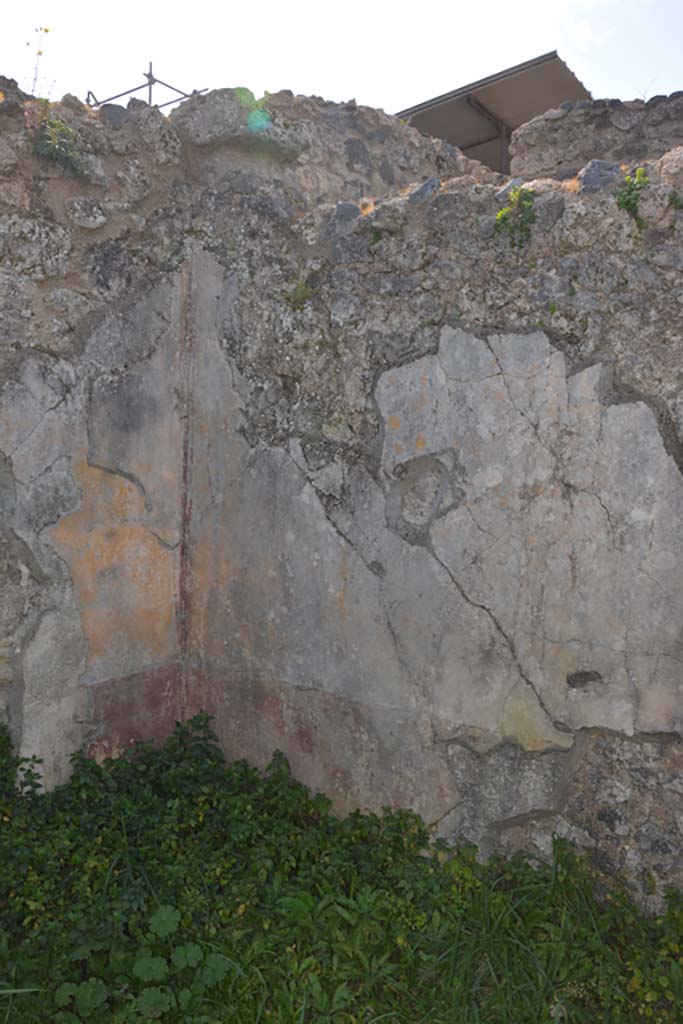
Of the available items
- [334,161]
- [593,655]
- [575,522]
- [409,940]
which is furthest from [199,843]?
[334,161]

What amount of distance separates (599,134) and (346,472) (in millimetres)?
2208

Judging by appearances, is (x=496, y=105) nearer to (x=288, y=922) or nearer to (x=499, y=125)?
(x=499, y=125)

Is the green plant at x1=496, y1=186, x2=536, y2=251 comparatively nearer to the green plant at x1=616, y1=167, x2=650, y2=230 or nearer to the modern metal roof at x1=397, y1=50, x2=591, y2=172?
the green plant at x1=616, y1=167, x2=650, y2=230

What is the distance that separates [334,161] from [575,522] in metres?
1.58

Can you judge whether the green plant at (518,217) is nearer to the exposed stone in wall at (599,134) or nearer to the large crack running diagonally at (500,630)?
the large crack running diagonally at (500,630)

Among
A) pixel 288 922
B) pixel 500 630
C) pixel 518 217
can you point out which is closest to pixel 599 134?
pixel 518 217

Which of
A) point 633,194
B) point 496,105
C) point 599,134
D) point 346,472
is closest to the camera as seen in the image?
point 633,194

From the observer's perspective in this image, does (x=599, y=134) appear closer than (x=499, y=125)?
Yes

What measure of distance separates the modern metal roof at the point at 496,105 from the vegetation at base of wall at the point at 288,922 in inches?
181

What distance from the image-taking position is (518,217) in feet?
6.83

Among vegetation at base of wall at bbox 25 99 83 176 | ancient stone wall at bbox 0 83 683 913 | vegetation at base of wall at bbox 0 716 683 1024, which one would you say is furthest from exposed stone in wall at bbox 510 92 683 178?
vegetation at base of wall at bbox 0 716 683 1024

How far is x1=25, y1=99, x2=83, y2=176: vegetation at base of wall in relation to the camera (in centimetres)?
234

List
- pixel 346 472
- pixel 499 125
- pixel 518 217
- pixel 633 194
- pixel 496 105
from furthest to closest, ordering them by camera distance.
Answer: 1. pixel 499 125
2. pixel 496 105
3. pixel 346 472
4. pixel 518 217
5. pixel 633 194

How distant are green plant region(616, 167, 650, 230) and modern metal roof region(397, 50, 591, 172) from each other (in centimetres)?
346
